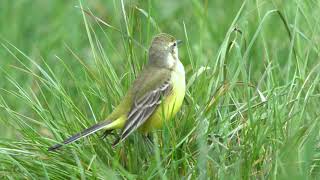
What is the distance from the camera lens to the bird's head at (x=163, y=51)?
648 cm

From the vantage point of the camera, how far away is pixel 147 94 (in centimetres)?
636

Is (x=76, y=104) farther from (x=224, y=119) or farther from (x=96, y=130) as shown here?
(x=224, y=119)

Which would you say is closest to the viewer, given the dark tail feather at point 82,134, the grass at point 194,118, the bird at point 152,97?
the grass at point 194,118

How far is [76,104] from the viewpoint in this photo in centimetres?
623

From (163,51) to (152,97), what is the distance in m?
0.32

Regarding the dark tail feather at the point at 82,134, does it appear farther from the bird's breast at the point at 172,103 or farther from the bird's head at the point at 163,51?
the bird's head at the point at 163,51

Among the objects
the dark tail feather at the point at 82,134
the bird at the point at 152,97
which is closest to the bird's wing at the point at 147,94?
the bird at the point at 152,97

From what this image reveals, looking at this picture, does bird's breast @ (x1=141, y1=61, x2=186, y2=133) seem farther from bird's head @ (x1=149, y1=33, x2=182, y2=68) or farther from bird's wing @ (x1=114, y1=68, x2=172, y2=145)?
bird's head @ (x1=149, y1=33, x2=182, y2=68)

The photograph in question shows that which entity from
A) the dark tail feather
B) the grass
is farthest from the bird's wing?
the dark tail feather

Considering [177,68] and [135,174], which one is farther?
[177,68]

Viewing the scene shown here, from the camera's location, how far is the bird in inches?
237

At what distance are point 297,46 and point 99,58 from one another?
1342 millimetres

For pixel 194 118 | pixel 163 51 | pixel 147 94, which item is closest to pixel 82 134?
pixel 194 118

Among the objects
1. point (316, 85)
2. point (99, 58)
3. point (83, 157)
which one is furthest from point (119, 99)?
point (316, 85)
